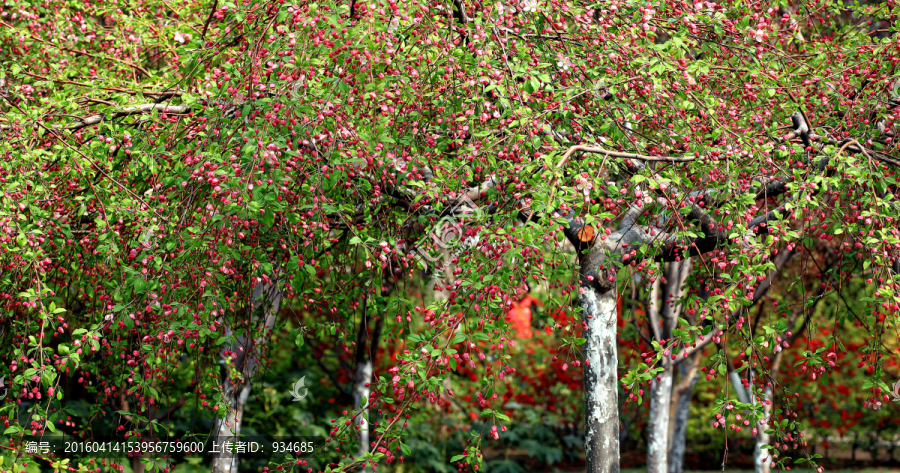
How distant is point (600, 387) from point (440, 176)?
1898 mm

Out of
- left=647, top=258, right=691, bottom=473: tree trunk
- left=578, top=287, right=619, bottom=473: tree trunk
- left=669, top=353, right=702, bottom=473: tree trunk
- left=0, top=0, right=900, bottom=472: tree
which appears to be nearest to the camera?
left=0, top=0, right=900, bottom=472: tree

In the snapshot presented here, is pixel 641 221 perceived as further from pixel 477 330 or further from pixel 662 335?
pixel 662 335

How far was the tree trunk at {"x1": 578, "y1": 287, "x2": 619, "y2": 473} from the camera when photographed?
4742 millimetres

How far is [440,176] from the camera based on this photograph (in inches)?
153

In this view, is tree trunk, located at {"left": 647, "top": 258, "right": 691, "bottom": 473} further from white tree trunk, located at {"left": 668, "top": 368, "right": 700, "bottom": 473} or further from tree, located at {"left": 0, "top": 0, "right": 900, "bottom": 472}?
tree, located at {"left": 0, "top": 0, "right": 900, "bottom": 472}

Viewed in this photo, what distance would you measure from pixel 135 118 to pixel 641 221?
3.26 metres

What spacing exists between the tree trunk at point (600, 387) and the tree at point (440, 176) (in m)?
0.01

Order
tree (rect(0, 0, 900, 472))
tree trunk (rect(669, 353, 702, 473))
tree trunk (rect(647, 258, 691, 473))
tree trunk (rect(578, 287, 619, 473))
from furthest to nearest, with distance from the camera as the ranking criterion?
tree trunk (rect(669, 353, 702, 473)) < tree trunk (rect(647, 258, 691, 473)) < tree trunk (rect(578, 287, 619, 473)) < tree (rect(0, 0, 900, 472))

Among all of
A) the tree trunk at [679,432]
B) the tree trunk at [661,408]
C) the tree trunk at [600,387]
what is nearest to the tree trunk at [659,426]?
the tree trunk at [661,408]

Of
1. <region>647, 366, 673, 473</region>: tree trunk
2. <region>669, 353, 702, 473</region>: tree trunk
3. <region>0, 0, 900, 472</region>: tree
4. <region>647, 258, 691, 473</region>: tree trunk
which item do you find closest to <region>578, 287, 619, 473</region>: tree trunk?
<region>0, 0, 900, 472</region>: tree

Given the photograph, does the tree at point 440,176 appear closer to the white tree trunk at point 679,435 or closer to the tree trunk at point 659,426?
the tree trunk at point 659,426

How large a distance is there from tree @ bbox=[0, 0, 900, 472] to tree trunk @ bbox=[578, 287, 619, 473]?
0.01 meters

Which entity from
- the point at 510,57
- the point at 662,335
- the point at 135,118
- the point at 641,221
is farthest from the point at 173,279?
the point at 662,335

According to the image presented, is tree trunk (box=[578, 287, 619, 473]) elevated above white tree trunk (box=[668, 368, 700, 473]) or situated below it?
above
